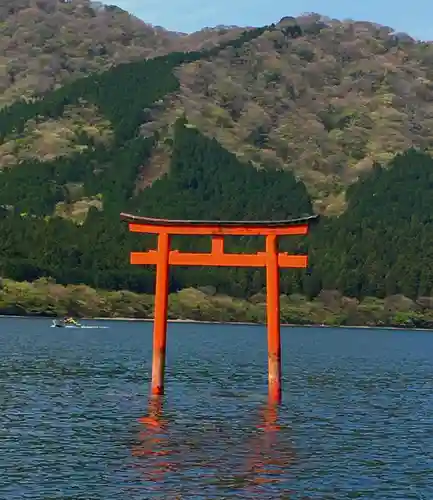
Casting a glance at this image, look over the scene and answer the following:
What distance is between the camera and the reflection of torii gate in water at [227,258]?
163 ft

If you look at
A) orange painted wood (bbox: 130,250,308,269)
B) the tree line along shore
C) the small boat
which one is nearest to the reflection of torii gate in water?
orange painted wood (bbox: 130,250,308,269)

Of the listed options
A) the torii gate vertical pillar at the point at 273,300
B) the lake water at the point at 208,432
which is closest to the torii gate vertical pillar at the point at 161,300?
the lake water at the point at 208,432

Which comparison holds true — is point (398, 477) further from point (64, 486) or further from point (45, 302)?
point (45, 302)

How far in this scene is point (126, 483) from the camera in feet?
105

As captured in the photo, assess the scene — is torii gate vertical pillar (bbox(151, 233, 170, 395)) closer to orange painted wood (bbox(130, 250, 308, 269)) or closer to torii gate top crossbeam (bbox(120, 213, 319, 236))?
orange painted wood (bbox(130, 250, 308, 269))

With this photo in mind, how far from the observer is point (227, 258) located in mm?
50344

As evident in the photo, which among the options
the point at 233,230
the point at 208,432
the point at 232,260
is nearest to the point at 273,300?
the point at 232,260

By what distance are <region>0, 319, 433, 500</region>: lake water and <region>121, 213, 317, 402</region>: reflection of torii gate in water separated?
2.82 m

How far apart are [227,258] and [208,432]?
1086 cm

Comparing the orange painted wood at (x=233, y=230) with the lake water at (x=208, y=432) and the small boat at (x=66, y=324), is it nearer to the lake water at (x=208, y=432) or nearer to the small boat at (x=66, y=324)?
the lake water at (x=208, y=432)

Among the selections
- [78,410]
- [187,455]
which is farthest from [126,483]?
[78,410]

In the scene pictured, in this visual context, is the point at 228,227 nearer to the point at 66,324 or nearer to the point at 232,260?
the point at 232,260

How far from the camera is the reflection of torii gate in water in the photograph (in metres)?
49.8

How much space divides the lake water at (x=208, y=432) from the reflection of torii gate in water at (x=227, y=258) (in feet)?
9.25
